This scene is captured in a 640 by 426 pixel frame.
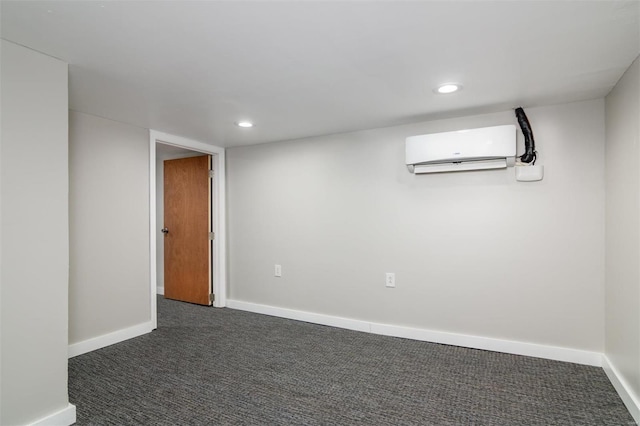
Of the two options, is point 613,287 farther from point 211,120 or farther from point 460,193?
point 211,120

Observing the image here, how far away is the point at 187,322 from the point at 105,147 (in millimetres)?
2012

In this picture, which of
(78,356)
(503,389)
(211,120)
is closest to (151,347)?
(78,356)

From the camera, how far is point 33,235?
6.15 ft

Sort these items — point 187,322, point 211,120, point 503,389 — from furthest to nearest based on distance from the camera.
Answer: point 187,322, point 211,120, point 503,389

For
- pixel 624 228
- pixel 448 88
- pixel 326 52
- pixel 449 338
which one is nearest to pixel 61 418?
pixel 326 52

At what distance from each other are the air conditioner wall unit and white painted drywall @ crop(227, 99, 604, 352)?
0.11m

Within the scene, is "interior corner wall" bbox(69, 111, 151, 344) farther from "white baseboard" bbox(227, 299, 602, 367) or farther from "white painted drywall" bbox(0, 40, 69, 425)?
"white baseboard" bbox(227, 299, 602, 367)

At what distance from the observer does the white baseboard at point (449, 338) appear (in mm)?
2740

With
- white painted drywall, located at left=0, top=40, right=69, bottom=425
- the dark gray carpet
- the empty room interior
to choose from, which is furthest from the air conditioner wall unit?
white painted drywall, located at left=0, top=40, right=69, bottom=425

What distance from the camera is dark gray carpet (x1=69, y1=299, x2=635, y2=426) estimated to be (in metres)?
2.05

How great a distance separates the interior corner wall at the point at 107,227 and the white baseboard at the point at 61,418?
3.68ft

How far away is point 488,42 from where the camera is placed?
5.90ft

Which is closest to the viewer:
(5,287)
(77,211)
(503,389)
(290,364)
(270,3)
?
(270,3)

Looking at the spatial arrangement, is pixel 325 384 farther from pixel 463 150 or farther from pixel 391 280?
pixel 463 150
